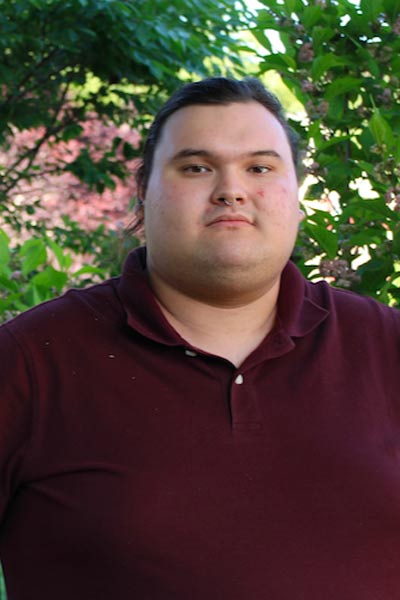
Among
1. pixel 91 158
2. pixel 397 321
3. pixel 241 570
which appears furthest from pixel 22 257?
pixel 91 158

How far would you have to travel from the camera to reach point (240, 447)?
6.43 feet

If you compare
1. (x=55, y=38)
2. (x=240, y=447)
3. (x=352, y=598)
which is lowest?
(x=352, y=598)

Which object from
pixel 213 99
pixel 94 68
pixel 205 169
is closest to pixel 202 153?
pixel 205 169

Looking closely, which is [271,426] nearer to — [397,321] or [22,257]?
[397,321]

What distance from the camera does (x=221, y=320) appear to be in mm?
2160

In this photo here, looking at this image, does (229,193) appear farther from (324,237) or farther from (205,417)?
(324,237)

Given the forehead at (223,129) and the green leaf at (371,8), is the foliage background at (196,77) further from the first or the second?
the forehead at (223,129)

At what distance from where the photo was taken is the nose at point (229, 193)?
2041 millimetres

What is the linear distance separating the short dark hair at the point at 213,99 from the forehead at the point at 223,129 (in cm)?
2

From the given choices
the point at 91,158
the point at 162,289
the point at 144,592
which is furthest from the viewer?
the point at 91,158

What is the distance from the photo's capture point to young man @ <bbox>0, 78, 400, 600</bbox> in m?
1.90

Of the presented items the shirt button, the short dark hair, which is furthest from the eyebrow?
the shirt button

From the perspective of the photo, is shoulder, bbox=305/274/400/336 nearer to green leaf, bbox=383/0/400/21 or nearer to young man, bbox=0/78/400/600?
young man, bbox=0/78/400/600

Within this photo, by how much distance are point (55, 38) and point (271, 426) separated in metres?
3.19
